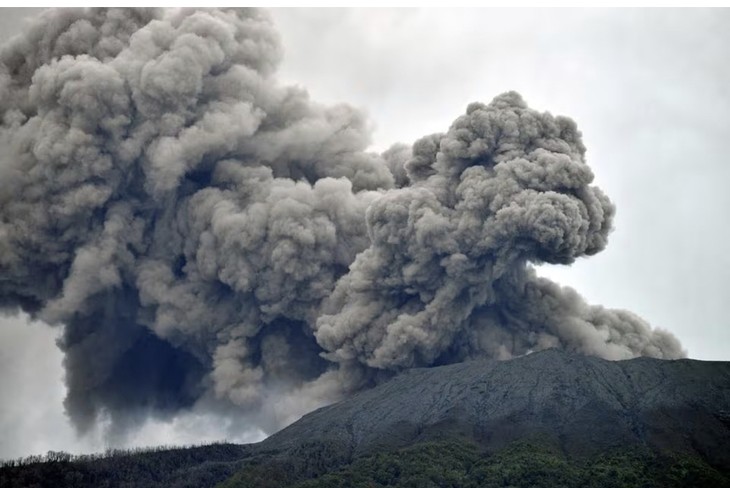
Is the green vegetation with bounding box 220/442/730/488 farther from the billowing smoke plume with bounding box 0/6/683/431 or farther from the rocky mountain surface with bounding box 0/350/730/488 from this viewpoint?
the billowing smoke plume with bounding box 0/6/683/431

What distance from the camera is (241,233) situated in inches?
2788

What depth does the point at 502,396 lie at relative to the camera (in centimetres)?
6494

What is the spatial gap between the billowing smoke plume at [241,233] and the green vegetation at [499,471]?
10164 mm

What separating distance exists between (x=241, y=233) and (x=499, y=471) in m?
22.5

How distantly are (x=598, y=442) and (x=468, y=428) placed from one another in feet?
23.0

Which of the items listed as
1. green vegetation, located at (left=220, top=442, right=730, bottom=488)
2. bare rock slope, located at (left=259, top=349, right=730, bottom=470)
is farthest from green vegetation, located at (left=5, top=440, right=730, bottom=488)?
bare rock slope, located at (left=259, top=349, right=730, bottom=470)

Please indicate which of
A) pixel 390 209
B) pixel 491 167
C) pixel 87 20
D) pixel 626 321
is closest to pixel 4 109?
pixel 87 20

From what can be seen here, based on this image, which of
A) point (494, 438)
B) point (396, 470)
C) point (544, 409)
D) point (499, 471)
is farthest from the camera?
point (544, 409)

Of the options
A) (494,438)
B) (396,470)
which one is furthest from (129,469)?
(494,438)

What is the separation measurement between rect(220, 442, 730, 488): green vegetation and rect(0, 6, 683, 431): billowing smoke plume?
10164 mm

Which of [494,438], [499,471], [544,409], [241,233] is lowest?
[499,471]

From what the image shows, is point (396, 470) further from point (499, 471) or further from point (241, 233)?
point (241, 233)

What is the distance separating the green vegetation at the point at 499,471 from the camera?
5500 centimetres

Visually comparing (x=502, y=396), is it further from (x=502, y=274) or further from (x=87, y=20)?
(x=87, y=20)
